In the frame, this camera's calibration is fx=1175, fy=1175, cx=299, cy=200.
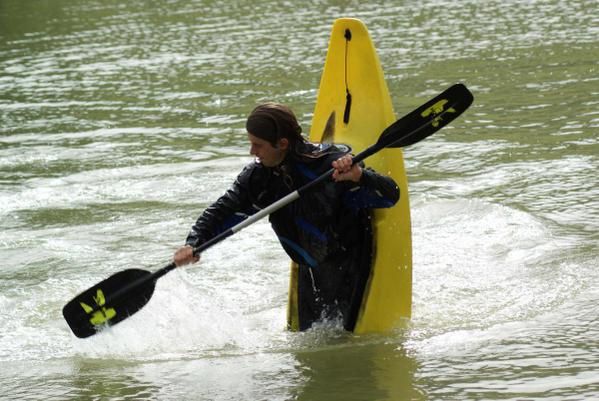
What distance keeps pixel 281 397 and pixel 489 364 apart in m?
0.97

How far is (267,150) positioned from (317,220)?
1.44ft

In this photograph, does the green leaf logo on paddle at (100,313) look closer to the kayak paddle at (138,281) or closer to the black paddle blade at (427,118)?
the kayak paddle at (138,281)

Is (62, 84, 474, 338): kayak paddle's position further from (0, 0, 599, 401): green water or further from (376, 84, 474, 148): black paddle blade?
(0, 0, 599, 401): green water

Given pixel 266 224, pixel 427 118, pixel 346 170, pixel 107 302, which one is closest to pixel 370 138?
pixel 427 118

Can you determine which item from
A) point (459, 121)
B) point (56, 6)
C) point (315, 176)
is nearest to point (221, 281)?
point (315, 176)

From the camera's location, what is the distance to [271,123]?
537 centimetres

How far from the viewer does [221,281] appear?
7516 mm

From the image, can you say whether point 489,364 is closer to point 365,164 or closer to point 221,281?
point 365,164

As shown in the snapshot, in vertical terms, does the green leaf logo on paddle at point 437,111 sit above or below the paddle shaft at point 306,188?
above

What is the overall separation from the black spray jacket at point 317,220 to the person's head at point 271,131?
0.30 ft

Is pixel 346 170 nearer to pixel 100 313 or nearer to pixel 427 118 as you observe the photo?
pixel 427 118

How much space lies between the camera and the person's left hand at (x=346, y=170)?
5.32 metres

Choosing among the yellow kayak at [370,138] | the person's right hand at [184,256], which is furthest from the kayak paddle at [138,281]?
the yellow kayak at [370,138]

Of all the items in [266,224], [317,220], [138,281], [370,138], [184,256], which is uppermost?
[370,138]
